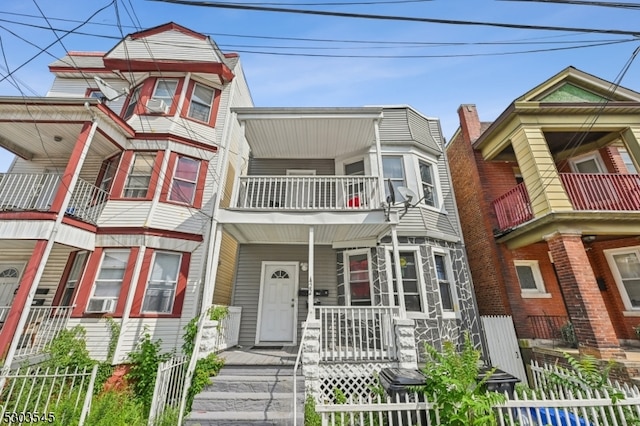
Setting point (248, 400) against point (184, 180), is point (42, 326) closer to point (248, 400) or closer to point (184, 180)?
point (184, 180)

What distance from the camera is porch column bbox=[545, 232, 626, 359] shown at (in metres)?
5.80

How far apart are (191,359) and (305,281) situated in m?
3.82

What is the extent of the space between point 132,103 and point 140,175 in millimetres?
3333

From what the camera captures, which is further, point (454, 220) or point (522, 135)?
point (454, 220)

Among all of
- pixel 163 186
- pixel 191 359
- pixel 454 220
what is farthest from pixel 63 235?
pixel 454 220

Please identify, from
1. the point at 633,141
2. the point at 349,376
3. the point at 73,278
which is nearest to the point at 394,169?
the point at 349,376

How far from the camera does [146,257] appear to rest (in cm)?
702

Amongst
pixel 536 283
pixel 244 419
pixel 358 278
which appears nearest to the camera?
pixel 244 419

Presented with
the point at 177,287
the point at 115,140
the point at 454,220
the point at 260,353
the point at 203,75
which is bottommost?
the point at 260,353

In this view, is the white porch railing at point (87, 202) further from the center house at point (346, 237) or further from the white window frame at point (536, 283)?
the white window frame at point (536, 283)

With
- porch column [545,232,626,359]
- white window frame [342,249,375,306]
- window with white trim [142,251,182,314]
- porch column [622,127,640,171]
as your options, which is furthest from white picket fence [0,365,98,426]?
porch column [622,127,640,171]

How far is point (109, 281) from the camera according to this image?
686cm

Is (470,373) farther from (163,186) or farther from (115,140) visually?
(115,140)

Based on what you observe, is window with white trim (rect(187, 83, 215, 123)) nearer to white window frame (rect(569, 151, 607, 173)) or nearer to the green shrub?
the green shrub
